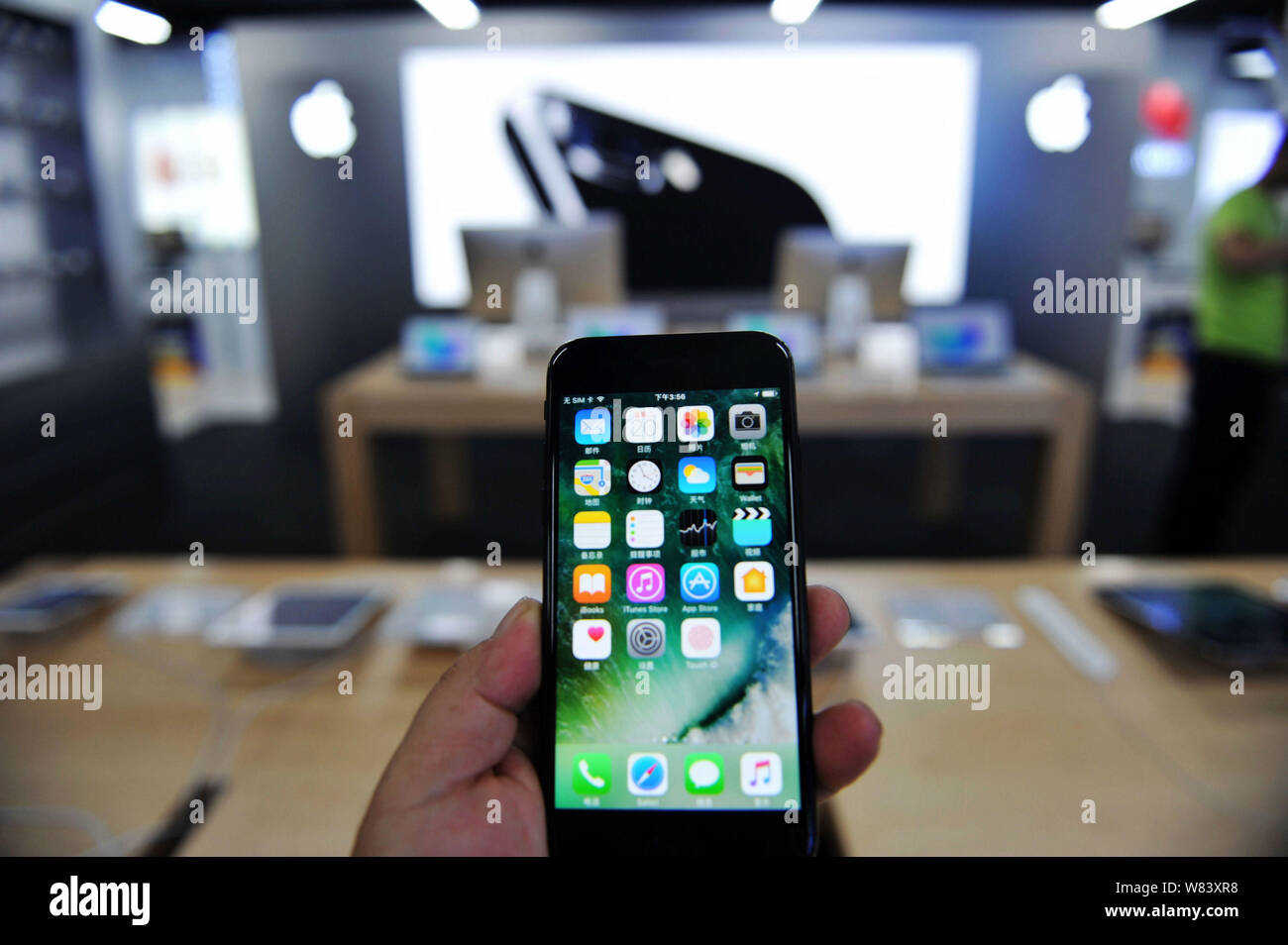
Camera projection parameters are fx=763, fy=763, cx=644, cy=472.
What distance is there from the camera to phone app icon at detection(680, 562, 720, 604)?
12.5 inches

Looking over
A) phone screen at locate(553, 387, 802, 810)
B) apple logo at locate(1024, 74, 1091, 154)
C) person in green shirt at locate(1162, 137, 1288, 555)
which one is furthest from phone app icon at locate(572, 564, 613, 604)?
apple logo at locate(1024, 74, 1091, 154)

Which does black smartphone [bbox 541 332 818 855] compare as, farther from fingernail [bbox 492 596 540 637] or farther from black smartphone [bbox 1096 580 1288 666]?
black smartphone [bbox 1096 580 1288 666]

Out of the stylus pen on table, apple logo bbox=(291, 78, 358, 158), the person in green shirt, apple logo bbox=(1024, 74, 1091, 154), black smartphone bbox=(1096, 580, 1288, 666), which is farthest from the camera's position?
apple logo bbox=(291, 78, 358, 158)

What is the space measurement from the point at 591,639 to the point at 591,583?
0.08 ft

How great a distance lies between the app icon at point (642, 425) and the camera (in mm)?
326

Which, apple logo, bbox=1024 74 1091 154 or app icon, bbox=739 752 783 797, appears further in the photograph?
apple logo, bbox=1024 74 1091 154

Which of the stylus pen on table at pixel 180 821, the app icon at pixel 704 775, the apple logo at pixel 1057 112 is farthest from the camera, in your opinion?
the apple logo at pixel 1057 112

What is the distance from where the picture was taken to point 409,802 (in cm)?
33

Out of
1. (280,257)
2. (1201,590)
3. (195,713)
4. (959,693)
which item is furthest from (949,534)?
(280,257)

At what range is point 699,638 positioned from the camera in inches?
12.4

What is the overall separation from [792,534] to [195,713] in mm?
548

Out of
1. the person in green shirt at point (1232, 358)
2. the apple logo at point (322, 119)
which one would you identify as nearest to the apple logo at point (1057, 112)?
the person in green shirt at point (1232, 358)

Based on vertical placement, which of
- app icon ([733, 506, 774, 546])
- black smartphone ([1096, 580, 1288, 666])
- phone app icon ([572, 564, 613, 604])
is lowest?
black smartphone ([1096, 580, 1288, 666])

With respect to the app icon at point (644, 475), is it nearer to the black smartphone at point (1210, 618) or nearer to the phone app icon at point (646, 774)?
the phone app icon at point (646, 774)
